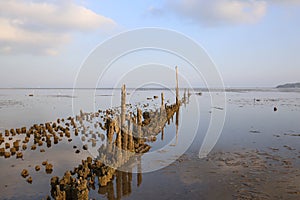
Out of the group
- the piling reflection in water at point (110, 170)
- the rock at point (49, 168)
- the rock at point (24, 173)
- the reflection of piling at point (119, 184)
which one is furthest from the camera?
the rock at point (49, 168)

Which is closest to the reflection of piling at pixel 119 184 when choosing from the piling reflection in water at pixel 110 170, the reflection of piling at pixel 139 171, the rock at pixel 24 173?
the piling reflection in water at pixel 110 170

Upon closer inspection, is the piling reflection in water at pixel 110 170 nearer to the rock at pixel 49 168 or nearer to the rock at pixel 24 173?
the rock at pixel 49 168

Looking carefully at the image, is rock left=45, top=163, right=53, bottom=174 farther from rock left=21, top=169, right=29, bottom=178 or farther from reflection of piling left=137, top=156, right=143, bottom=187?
reflection of piling left=137, top=156, right=143, bottom=187

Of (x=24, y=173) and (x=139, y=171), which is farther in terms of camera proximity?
(x=139, y=171)

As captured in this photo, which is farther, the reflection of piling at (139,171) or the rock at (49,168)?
the rock at (49,168)

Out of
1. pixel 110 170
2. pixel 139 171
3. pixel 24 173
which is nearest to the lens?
pixel 110 170

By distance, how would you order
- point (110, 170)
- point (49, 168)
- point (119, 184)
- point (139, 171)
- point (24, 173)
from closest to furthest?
point (119, 184) < point (110, 170) < point (24, 173) < point (139, 171) < point (49, 168)

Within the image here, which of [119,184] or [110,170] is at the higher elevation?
[110,170]

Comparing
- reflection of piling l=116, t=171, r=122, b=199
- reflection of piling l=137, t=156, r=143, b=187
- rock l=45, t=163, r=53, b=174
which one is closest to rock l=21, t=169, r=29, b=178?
rock l=45, t=163, r=53, b=174

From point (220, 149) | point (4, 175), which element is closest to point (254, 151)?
point (220, 149)

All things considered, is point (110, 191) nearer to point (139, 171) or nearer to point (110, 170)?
point (110, 170)

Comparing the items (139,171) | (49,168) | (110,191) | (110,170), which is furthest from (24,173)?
(139,171)

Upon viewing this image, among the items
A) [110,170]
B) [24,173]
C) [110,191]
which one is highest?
[110,170]

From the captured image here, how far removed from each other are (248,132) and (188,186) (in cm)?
1609
